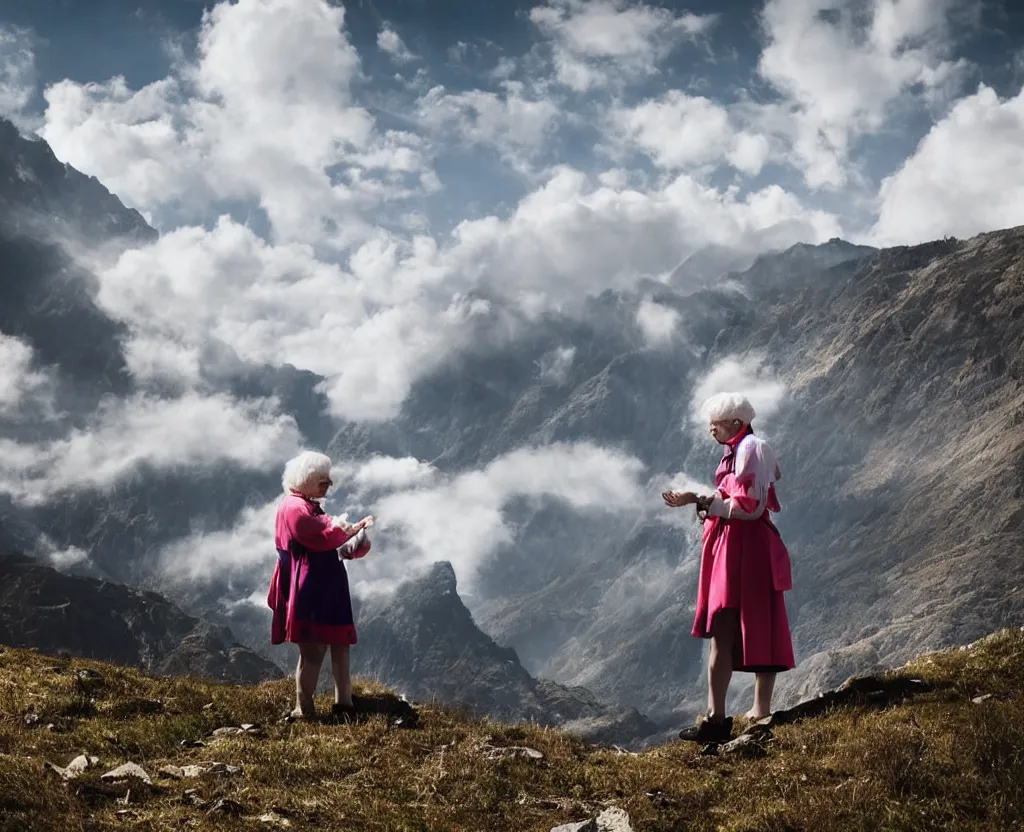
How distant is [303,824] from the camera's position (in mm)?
8789

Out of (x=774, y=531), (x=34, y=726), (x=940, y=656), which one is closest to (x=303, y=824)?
(x=34, y=726)

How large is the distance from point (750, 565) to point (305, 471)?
6827 millimetres

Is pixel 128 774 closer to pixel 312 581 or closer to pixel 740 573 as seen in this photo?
pixel 312 581

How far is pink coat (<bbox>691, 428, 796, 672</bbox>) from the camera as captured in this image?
12844 mm

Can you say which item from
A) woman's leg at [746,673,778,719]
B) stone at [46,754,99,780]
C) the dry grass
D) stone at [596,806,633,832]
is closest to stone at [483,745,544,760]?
the dry grass

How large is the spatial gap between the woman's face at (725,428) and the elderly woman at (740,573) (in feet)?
0.05

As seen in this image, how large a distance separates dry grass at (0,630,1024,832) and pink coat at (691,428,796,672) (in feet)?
4.18

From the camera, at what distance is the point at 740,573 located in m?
13.1

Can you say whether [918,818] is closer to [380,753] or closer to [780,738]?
[780,738]

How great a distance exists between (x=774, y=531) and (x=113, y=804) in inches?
357

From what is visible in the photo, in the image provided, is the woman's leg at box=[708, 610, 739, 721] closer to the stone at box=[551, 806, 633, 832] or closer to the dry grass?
the dry grass

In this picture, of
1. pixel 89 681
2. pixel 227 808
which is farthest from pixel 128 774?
pixel 89 681

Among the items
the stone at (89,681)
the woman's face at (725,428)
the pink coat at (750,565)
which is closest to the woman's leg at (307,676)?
the stone at (89,681)

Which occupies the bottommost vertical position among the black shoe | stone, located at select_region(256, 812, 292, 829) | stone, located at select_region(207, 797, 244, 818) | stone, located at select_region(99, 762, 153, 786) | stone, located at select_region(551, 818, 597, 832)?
stone, located at select_region(551, 818, 597, 832)
